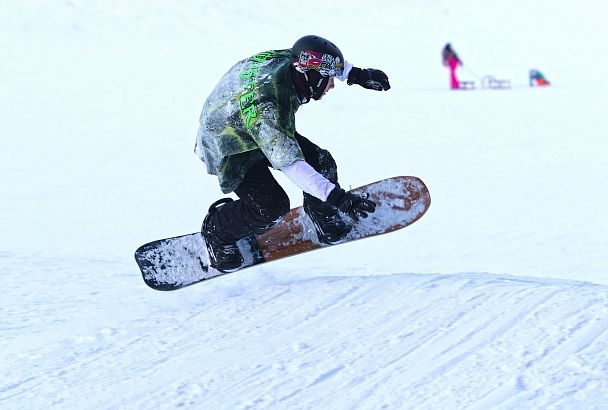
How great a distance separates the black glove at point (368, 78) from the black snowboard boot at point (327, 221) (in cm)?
81

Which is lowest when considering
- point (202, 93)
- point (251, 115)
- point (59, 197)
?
point (251, 115)

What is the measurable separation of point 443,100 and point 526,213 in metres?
9.11

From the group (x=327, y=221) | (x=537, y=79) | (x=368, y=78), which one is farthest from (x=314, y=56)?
(x=537, y=79)

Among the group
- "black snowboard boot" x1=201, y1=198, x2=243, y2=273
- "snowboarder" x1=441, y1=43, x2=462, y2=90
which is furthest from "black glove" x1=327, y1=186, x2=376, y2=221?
"snowboarder" x1=441, y1=43, x2=462, y2=90

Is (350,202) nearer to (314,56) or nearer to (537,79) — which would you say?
(314,56)

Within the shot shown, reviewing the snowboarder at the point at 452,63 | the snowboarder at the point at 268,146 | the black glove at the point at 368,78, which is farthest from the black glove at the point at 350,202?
the snowboarder at the point at 452,63

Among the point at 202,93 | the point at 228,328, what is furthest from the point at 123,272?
the point at 202,93

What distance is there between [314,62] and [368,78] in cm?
83

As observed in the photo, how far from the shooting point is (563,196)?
349 inches

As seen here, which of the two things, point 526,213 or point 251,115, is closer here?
point 251,115

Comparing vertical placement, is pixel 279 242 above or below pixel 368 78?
below

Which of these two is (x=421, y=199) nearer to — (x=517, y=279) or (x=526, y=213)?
(x=517, y=279)

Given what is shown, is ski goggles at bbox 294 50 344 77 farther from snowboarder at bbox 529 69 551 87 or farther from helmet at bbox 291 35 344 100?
snowboarder at bbox 529 69 551 87

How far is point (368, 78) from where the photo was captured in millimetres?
4980
